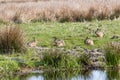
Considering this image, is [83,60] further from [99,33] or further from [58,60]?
[99,33]

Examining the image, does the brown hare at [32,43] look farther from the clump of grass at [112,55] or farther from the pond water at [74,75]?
the clump of grass at [112,55]

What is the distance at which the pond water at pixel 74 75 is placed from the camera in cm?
Answer: 1494

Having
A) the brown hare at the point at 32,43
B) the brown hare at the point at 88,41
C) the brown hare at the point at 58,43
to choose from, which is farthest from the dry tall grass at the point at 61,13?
the brown hare at the point at 88,41

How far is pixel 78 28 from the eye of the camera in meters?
21.4

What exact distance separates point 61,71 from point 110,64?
1.65m

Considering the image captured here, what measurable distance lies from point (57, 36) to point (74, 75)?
4643mm

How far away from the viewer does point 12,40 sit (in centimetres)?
1698

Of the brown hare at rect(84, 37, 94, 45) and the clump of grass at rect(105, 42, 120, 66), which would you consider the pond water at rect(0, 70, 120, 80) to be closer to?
the clump of grass at rect(105, 42, 120, 66)

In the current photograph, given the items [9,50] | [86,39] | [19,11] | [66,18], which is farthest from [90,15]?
[9,50]

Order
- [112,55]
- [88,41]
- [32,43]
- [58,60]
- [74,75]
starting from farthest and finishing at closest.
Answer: [88,41] < [32,43] < [112,55] < [58,60] < [74,75]

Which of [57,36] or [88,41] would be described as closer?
[88,41]

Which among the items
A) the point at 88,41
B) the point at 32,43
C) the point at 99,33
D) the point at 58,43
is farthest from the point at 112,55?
the point at 99,33

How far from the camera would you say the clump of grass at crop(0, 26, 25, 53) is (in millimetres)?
16928

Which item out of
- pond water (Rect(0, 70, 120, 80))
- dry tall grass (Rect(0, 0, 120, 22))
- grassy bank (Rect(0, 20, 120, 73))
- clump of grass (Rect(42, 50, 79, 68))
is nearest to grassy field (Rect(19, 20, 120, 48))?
grassy bank (Rect(0, 20, 120, 73))
